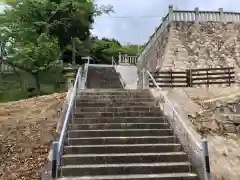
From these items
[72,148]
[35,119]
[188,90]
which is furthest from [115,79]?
[72,148]

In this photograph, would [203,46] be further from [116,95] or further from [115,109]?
[115,109]

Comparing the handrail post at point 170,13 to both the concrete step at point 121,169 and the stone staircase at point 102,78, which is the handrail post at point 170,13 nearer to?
the stone staircase at point 102,78

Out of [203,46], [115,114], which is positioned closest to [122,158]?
[115,114]

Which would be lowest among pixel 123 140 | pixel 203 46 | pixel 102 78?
pixel 123 140

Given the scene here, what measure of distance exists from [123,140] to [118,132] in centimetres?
40

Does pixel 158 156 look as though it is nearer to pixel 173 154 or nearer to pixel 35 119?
pixel 173 154

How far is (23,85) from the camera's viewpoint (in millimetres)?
21891

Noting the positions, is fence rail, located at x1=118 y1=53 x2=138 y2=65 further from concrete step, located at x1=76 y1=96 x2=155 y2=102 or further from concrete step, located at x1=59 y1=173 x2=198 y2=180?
concrete step, located at x1=59 y1=173 x2=198 y2=180

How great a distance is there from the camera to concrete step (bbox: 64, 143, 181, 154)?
681 centimetres

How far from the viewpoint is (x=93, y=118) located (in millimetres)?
8289

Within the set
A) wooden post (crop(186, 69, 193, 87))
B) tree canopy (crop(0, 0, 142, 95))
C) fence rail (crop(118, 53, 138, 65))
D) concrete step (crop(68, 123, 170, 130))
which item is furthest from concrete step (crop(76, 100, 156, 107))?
fence rail (crop(118, 53, 138, 65))

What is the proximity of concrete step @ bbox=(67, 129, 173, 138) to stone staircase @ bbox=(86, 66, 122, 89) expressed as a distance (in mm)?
9569

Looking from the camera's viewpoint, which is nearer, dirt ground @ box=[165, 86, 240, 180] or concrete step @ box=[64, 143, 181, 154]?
concrete step @ box=[64, 143, 181, 154]

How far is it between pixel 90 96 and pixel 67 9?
1371 centimetres
